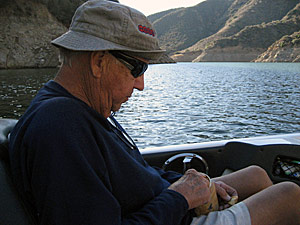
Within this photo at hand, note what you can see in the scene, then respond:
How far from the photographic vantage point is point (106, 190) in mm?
1011

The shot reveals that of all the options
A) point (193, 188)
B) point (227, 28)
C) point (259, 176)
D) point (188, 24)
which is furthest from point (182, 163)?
point (188, 24)

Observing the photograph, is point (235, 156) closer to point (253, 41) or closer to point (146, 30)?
point (146, 30)

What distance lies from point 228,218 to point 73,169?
84cm

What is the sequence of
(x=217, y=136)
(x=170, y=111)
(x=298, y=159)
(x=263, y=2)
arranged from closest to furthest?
1. (x=298, y=159)
2. (x=217, y=136)
3. (x=170, y=111)
4. (x=263, y=2)

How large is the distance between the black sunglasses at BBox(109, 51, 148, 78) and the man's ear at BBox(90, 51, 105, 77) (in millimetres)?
44

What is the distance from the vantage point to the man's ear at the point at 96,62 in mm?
1154

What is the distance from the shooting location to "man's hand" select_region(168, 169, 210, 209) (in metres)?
1.34

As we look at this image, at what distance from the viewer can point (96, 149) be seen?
104 cm

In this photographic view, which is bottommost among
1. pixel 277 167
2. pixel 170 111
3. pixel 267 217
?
pixel 170 111

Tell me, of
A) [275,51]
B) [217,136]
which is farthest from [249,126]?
[275,51]

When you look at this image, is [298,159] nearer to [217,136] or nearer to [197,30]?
[217,136]

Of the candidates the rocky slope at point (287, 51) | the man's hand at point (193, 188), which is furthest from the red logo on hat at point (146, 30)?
the rocky slope at point (287, 51)

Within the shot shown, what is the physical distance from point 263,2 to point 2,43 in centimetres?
11400

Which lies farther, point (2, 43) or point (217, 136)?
point (2, 43)
